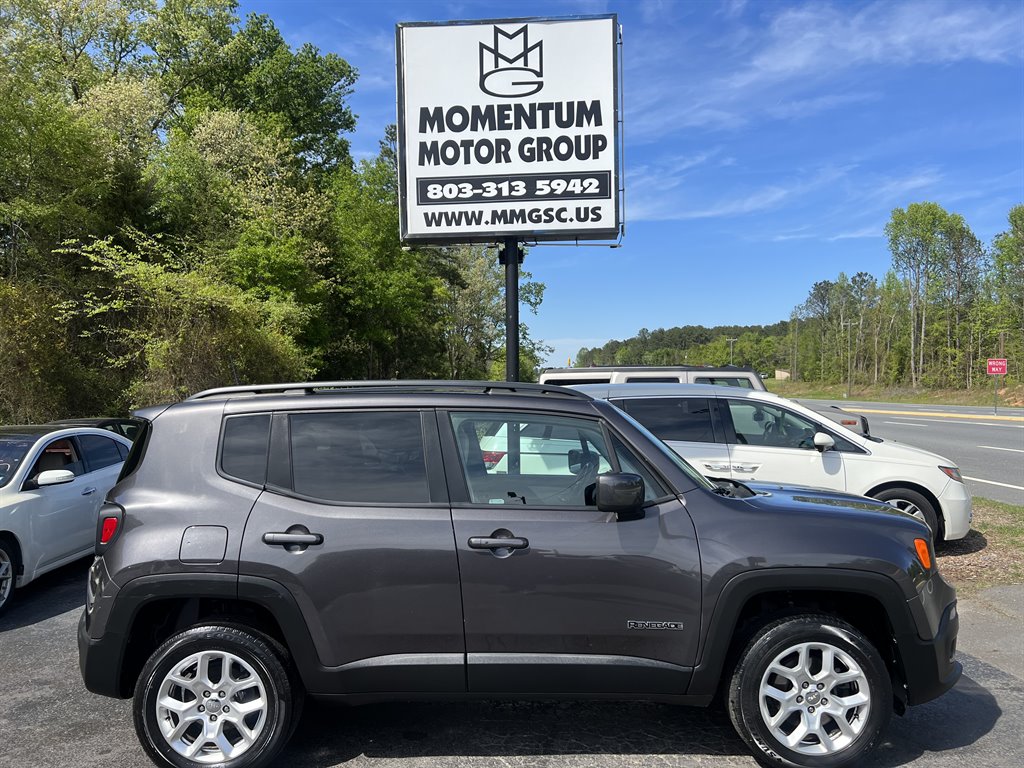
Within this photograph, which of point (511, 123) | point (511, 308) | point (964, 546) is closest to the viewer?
point (964, 546)

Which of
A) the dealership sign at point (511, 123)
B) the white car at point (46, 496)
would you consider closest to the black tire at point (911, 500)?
the dealership sign at point (511, 123)

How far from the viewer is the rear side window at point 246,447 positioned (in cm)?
341

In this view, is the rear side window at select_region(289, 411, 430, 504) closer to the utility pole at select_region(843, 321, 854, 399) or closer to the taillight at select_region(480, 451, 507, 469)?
the taillight at select_region(480, 451, 507, 469)

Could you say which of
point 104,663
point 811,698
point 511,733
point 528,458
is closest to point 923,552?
point 811,698

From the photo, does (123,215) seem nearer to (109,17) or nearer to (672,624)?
(109,17)

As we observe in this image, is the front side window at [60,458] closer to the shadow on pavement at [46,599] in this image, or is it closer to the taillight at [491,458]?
the shadow on pavement at [46,599]

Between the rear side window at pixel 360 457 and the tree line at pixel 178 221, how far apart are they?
1363 centimetres

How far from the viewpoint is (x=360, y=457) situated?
345 cm

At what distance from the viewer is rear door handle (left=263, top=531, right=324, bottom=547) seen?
10.6 feet

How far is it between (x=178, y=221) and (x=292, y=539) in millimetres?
23325

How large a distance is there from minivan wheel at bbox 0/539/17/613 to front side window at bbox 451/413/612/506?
464cm

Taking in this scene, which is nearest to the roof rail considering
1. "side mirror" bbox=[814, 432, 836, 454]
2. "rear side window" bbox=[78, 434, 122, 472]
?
"side mirror" bbox=[814, 432, 836, 454]

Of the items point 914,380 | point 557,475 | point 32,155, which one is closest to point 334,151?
point 32,155

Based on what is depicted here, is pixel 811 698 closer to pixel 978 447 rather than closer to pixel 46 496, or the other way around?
pixel 46 496
